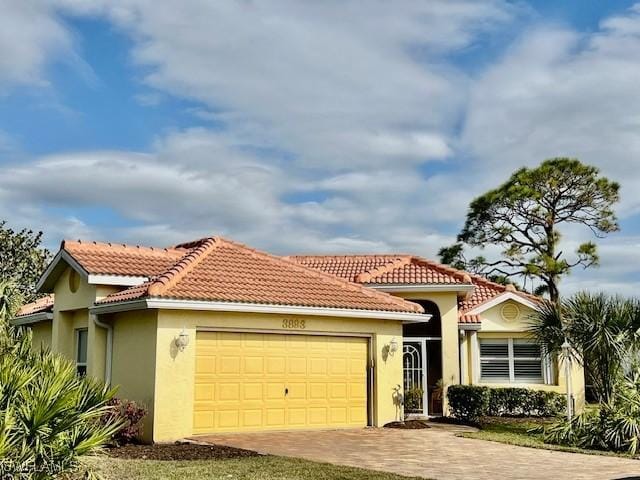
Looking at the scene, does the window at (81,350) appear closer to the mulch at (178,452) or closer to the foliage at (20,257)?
the mulch at (178,452)

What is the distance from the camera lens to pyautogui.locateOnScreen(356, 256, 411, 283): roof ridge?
25.1 metres

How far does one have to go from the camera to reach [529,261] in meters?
40.8

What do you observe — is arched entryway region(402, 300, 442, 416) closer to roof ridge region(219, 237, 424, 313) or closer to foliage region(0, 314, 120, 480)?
roof ridge region(219, 237, 424, 313)

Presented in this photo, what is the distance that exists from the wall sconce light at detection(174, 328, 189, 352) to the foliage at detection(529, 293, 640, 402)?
373 inches

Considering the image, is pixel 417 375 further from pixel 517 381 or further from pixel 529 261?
pixel 529 261

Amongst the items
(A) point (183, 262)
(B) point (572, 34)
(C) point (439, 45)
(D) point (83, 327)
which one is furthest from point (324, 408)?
(B) point (572, 34)

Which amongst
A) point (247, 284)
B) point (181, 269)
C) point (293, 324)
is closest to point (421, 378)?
point (293, 324)

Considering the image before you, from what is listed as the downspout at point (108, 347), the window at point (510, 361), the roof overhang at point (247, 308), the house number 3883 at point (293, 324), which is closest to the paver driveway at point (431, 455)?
the house number 3883 at point (293, 324)

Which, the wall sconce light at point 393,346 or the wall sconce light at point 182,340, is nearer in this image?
the wall sconce light at point 182,340

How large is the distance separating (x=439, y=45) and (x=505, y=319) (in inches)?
527

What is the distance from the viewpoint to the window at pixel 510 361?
2755 centimetres

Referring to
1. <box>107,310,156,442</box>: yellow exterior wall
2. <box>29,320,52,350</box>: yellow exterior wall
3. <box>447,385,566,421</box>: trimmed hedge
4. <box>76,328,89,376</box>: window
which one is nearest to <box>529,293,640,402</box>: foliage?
<box>447,385,566,421</box>: trimmed hedge

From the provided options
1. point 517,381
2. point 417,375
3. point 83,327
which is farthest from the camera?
point 517,381

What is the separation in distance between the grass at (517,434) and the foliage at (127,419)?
781 centimetres
